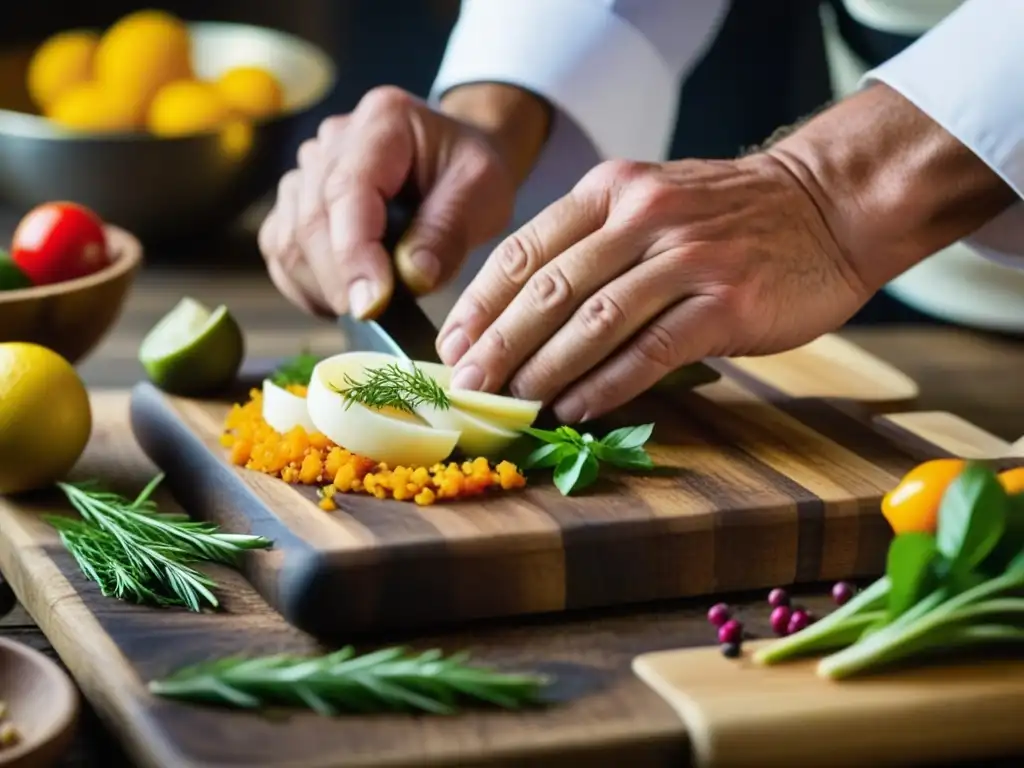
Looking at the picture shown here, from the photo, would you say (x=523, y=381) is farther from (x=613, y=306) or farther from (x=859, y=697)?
(x=859, y=697)

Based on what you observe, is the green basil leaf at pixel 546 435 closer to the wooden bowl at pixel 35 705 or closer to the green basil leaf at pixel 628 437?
the green basil leaf at pixel 628 437

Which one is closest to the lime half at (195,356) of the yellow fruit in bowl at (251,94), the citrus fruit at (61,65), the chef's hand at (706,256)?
the chef's hand at (706,256)

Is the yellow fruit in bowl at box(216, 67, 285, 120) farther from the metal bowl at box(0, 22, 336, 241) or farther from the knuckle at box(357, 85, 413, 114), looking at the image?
the knuckle at box(357, 85, 413, 114)

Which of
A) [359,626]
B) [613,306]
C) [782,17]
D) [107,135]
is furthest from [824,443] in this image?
[782,17]

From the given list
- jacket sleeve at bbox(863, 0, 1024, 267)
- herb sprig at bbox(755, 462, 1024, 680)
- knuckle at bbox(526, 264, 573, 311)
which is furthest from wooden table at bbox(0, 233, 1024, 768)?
jacket sleeve at bbox(863, 0, 1024, 267)

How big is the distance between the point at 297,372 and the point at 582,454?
450mm

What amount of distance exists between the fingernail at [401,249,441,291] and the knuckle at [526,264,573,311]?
0.80 ft

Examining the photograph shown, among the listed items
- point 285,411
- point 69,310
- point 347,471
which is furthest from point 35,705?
point 69,310

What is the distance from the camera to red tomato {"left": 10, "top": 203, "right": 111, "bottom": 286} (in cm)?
180

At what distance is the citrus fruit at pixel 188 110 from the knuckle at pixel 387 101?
76 centimetres

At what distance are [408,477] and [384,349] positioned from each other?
0.30 m

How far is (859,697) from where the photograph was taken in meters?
1.02

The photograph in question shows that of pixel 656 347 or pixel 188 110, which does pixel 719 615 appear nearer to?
pixel 656 347

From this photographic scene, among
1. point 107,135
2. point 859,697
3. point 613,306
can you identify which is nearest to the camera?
point 859,697
